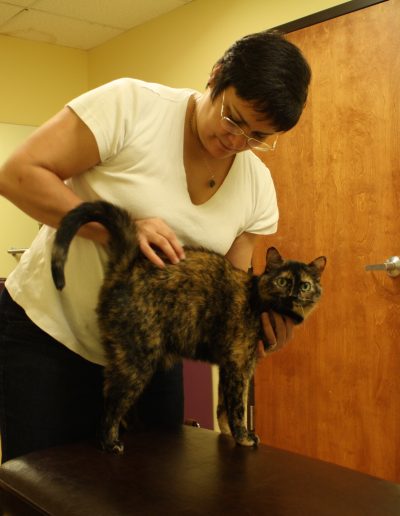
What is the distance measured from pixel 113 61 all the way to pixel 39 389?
10.4ft

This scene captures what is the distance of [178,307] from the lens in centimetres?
108

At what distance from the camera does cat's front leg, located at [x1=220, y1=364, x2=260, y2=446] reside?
1.13m

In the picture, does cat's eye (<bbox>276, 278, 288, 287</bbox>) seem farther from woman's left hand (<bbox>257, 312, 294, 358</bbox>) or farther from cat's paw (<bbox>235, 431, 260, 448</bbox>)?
cat's paw (<bbox>235, 431, 260, 448</bbox>)

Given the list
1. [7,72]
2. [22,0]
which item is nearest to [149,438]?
[22,0]

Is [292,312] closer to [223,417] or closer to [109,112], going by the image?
[223,417]

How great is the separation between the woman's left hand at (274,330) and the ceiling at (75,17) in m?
2.52

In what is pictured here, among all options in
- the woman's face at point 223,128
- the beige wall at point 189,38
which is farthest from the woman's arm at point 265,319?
the beige wall at point 189,38

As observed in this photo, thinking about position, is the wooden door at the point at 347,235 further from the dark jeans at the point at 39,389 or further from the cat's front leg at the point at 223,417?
the dark jeans at the point at 39,389

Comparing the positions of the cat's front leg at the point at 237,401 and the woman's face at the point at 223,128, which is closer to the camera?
the woman's face at the point at 223,128

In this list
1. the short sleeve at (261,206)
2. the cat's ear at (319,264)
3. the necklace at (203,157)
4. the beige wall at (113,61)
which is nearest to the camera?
the necklace at (203,157)

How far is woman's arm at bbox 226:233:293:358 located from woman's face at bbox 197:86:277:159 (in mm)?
234

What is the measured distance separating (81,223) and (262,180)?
17.9 inches

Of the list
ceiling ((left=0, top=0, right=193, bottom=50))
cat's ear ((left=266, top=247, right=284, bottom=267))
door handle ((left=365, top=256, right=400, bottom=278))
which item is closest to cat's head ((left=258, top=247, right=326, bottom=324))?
cat's ear ((left=266, top=247, right=284, bottom=267))

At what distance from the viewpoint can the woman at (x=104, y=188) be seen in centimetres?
101
